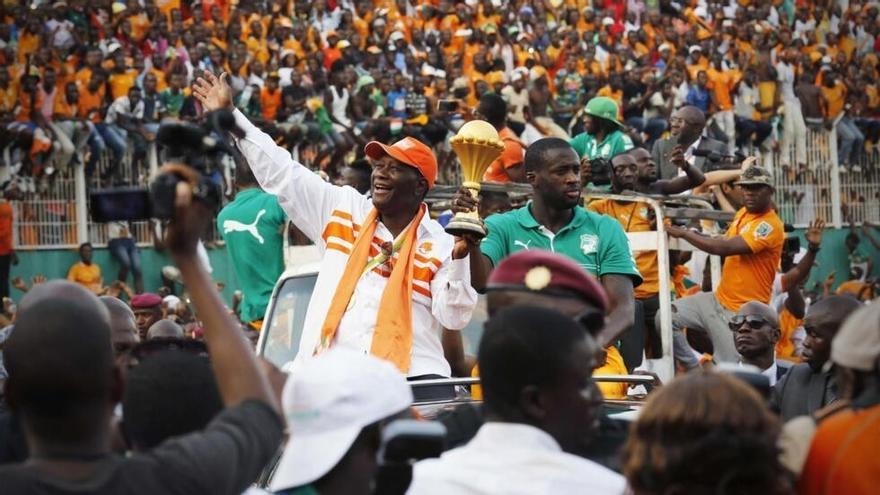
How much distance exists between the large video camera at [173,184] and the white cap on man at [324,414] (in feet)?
1.45

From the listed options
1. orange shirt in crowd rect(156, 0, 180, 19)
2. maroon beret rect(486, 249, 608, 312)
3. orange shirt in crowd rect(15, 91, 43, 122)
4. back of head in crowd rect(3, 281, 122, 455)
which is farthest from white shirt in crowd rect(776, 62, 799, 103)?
back of head in crowd rect(3, 281, 122, 455)

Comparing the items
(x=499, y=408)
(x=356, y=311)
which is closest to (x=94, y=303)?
(x=499, y=408)

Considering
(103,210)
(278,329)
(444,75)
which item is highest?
(444,75)

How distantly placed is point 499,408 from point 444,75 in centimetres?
2030

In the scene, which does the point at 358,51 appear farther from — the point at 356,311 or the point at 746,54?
the point at 356,311

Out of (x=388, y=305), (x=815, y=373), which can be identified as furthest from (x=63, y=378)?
(x=815, y=373)

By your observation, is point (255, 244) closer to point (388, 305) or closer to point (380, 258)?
point (380, 258)

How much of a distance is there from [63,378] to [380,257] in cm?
424

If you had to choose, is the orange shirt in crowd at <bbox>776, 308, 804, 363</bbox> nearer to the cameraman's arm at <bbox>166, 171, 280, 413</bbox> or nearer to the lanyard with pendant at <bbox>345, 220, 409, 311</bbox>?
the lanyard with pendant at <bbox>345, 220, 409, 311</bbox>

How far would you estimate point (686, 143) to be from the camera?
45.0 feet

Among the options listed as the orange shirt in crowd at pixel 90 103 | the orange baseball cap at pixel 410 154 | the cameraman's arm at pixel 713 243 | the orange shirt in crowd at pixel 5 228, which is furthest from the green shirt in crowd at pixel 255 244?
the orange shirt in crowd at pixel 90 103

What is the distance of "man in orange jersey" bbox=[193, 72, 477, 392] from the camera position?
292 inches

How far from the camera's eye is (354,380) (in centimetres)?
379

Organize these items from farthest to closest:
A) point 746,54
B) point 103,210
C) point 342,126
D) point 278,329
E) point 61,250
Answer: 1. point 746,54
2. point 342,126
3. point 61,250
4. point 278,329
5. point 103,210
